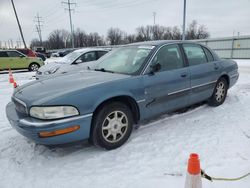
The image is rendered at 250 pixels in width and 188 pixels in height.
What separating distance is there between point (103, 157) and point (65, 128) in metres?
0.74

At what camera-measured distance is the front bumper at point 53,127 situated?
2566 mm

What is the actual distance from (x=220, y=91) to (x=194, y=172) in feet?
12.0

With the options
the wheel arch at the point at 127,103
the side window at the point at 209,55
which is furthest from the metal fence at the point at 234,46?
the wheel arch at the point at 127,103

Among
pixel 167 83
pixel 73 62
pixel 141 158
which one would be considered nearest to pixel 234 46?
pixel 73 62

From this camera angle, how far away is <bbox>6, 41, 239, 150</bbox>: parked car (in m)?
2.64

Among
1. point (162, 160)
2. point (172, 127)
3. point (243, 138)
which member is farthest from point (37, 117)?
point (243, 138)

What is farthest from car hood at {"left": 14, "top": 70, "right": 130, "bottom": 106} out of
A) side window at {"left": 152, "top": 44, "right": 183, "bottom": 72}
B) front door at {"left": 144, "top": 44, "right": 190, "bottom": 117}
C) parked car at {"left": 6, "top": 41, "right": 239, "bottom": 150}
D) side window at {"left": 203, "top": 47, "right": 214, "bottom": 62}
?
side window at {"left": 203, "top": 47, "right": 214, "bottom": 62}

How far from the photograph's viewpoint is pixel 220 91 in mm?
4945

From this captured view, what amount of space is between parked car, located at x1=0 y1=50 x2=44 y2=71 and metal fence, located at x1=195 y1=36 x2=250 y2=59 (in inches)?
678

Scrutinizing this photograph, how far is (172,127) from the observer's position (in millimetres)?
3869

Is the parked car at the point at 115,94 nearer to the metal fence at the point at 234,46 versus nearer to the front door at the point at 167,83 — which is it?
the front door at the point at 167,83

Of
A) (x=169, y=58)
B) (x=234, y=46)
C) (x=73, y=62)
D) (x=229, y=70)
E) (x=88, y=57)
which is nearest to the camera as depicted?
(x=169, y=58)

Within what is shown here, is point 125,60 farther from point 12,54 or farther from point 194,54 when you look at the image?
point 12,54

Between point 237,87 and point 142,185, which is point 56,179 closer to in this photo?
point 142,185
